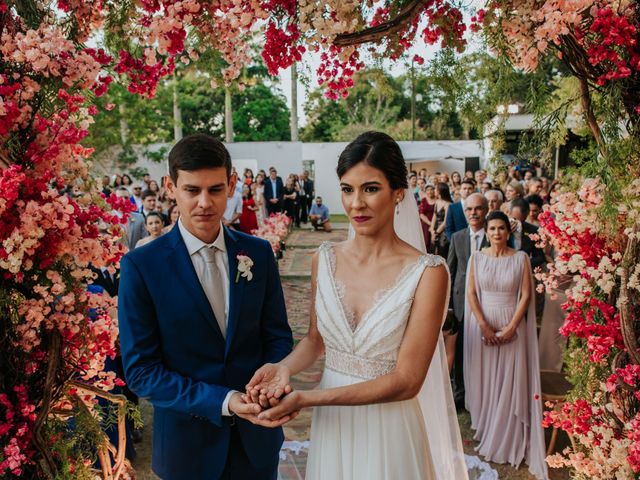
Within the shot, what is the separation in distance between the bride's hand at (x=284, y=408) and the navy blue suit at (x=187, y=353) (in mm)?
204

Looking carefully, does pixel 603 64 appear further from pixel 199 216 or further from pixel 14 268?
pixel 14 268

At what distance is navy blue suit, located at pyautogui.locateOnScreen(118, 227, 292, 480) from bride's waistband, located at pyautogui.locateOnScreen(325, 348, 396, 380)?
0.95 ft

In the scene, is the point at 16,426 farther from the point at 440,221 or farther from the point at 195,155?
the point at 440,221

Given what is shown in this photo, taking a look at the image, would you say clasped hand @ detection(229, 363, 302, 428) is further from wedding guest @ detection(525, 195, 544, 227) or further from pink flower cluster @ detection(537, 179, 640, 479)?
wedding guest @ detection(525, 195, 544, 227)

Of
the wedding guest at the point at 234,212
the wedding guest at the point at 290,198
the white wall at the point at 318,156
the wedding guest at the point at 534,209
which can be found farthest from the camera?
the white wall at the point at 318,156

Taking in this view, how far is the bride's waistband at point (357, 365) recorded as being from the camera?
257 centimetres

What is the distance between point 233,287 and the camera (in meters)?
2.58

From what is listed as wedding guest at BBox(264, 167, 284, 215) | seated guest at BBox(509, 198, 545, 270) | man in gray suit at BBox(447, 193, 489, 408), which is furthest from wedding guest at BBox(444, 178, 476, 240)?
wedding guest at BBox(264, 167, 284, 215)

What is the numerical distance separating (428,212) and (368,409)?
32.9ft

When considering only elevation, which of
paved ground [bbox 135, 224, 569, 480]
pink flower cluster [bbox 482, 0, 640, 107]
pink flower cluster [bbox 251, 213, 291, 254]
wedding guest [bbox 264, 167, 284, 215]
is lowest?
paved ground [bbox 135, 224, 569, 480]

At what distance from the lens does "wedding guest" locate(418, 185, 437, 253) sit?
11.2 meters

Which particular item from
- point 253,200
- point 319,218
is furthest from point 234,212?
point 319,218

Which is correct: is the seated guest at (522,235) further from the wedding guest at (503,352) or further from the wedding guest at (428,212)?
the wedding guest at (428,212)

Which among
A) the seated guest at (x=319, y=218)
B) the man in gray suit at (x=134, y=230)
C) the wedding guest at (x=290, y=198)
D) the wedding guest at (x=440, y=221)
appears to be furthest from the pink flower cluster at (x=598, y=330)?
the wedding guest at (x=290, y=198)
